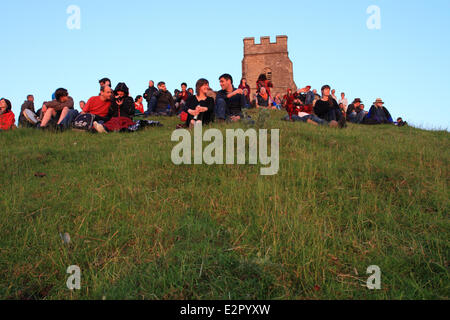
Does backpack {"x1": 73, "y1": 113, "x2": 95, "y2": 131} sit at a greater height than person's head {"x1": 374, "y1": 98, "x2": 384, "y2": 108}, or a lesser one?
lesser

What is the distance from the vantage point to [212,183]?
15.2 feet

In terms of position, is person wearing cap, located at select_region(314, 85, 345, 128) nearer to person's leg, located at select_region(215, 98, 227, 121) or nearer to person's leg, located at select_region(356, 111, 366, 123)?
person's leg, located at select_region(215, 98, 227, 121)

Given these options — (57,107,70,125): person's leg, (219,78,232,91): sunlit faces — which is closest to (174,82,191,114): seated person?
(219,78,232,91): sunlit faces

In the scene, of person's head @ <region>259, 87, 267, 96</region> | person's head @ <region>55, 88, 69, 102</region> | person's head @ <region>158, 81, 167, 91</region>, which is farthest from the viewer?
person's head @ <region>259, 87, 267, 96</region>

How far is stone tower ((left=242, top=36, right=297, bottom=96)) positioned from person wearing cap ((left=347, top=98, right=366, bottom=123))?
76.0ft

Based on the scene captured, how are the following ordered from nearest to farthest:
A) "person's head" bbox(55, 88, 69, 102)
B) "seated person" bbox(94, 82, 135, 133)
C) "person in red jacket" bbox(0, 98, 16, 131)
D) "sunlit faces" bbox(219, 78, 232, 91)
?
"seated person" bbox(94, 82, 135, 133)
"person's head" bbox(55, 88, 69, 102)
"person in red jacket" bbox(0, 98, 16, 131)
"sunlit faces" bbox(219, 78, 232, 91)

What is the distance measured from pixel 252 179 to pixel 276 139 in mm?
2388

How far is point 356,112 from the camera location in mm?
17250

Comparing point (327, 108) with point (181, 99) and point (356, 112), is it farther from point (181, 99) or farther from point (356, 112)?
point (181, 99)

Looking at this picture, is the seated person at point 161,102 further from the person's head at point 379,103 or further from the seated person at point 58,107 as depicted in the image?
the person's head at point 379,103

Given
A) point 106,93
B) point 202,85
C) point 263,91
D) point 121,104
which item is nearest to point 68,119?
point 106,93

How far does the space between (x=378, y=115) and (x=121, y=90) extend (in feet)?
37.1

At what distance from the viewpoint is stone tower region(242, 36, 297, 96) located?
133 ft

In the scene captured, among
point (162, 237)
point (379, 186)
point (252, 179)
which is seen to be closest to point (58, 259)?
point (162, 237)
